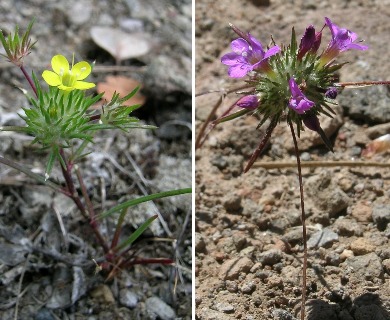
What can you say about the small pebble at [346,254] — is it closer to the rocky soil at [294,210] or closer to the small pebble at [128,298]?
the rocky soil at [294,210]

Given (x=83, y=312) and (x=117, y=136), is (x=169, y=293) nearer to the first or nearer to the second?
(x=83, y=312)

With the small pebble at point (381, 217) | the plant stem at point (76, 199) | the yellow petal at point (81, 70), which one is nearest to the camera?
the yellow petal at point (81, 70)

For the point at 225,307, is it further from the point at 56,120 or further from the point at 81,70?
the point at 81,70

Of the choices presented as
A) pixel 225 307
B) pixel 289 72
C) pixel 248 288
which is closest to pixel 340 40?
pixel 289 72

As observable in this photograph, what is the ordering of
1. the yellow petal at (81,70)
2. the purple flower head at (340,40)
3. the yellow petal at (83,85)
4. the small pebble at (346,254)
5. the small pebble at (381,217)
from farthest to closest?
the small pebble at (381,217)
the small pebble at (346,254)
the purple flower head at (340,40)
the yellow petal at (81,70)
the yellow petal at (83,85)

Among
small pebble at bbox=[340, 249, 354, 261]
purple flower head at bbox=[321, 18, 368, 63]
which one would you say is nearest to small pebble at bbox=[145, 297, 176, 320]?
small pebble at bbox=[340, 249, 354, 261]

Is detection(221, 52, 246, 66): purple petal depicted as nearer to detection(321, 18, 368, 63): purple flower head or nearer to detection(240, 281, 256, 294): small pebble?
detection(321, 18, 368, 63): purple flower head

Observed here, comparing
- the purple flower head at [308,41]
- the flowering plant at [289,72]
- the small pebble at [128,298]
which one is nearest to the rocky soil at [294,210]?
the small pebble at [128,298]
